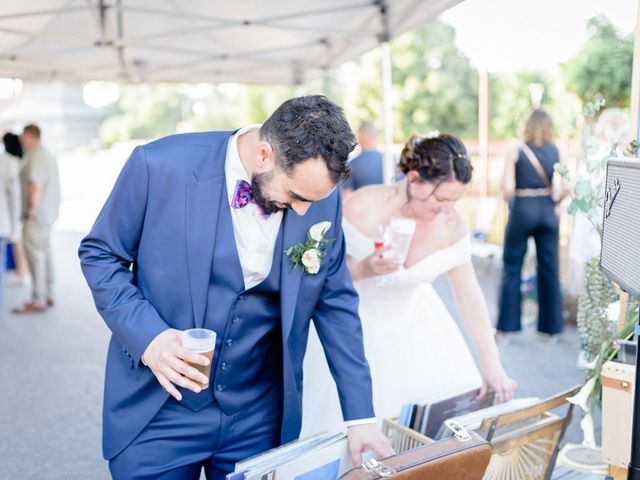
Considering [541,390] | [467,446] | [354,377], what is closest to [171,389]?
[354,377]

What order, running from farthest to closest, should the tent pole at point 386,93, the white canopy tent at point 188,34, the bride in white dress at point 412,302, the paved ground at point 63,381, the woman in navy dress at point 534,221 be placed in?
the woman in navy dress at point 534,221 < the tent pole at point 386,93 < the white canopy tent at point 188,34 < the paved ground at point 63,381 < the bride in white dress at point 412,302

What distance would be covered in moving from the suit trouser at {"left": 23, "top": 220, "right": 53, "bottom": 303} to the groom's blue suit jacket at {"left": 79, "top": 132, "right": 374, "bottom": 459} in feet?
19.3

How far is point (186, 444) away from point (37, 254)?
6.04 m

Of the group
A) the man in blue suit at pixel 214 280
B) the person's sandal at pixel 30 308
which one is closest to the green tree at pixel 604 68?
the person's sandal at pixel 30 308

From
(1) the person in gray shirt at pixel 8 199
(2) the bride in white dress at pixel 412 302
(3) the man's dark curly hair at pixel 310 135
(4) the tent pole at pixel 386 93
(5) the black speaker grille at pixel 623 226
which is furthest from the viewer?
(1) the person in gray shirt at pixel 8 199

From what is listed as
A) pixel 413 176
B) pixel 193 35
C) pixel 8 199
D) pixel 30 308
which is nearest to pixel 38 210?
pixel 8 199

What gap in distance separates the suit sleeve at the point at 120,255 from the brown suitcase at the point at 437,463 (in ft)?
2.16

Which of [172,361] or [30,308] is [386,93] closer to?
[172,361]

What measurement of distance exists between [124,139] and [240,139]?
167ft

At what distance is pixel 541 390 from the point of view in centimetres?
505

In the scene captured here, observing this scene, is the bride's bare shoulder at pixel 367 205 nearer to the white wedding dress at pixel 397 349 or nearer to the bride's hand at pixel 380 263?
the white wedding dress at pixel 397 349

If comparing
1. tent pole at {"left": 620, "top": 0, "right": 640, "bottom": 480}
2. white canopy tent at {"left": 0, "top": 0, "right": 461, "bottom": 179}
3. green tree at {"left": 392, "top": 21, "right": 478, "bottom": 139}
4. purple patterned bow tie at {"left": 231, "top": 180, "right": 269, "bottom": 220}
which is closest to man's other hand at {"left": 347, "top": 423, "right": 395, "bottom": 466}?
tent pole at {"left": 620, "top": 0, "right": 640, "bottom": 480}

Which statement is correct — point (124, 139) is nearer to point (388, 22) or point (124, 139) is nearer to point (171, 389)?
point (388, 22)

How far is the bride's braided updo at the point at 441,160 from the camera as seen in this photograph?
292cm
